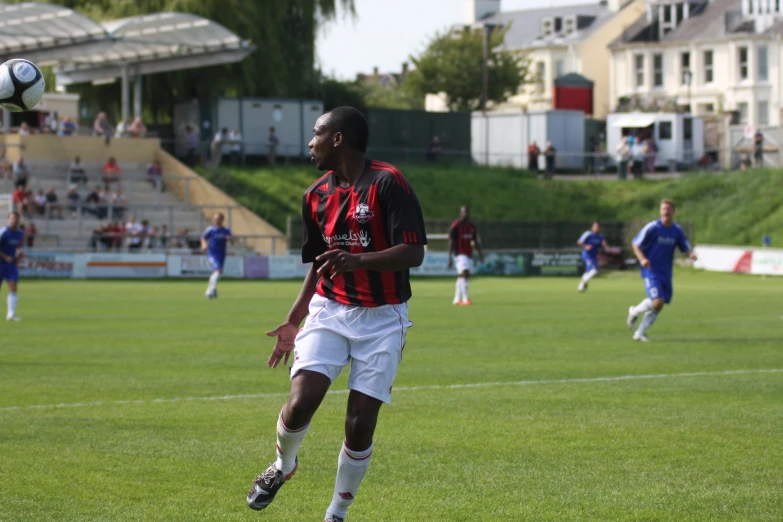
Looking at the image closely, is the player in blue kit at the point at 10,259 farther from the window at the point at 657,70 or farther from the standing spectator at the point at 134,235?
the window at the point at 657,70

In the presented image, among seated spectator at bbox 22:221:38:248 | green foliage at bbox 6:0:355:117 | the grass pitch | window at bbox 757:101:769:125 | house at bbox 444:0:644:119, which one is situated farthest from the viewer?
house at bbox 444:0:644:119

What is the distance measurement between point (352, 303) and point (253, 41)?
4839 centimetres

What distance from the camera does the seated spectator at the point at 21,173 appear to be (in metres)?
42.4

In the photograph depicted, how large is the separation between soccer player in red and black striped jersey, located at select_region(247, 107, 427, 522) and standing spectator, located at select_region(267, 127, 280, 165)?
45107mm

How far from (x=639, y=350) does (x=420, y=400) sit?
19.2 feet

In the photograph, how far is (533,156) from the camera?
→ 192 ft

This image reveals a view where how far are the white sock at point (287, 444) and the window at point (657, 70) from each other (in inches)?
3218


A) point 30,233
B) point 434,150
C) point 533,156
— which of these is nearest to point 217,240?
point 30,233

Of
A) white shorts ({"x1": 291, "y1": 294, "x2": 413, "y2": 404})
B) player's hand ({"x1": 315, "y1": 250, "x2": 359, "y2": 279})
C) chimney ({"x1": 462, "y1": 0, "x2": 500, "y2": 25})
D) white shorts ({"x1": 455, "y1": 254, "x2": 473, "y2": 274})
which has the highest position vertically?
chimney ({"x1": 462, "y1": 0, "x2": 500, "y2": 25})

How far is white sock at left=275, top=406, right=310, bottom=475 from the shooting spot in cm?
675

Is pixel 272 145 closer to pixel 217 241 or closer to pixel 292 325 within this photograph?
pixel 217 241

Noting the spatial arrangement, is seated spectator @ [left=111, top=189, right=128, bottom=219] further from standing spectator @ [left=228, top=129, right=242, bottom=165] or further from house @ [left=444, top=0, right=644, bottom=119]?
house @ [left=444, top=0, right=644, bottom=119]

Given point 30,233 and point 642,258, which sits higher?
point 642,258

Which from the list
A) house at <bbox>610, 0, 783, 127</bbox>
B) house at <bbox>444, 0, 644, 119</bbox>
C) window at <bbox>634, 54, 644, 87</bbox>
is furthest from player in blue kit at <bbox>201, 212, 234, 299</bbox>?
window at <bbox>634, 54, 644, 87</bbox>
